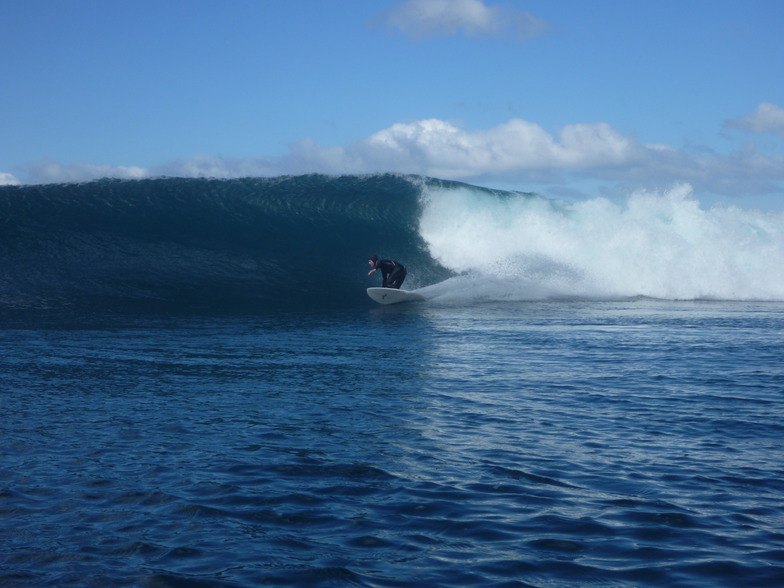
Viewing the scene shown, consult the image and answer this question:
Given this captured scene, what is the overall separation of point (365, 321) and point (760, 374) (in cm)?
889

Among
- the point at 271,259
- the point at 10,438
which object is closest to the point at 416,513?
the point at 10,438

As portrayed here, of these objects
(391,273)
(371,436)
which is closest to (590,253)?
(391,273)

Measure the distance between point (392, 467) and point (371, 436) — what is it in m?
1.03

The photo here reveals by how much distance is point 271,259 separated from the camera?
2412 centimetres

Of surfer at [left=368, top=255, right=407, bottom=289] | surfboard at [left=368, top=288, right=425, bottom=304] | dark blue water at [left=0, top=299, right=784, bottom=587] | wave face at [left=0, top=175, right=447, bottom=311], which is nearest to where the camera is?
dark blue water at [left=0, top=299, right=784, bottom=587]

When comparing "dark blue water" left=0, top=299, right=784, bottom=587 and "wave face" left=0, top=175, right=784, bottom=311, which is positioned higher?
"wave face" left=0, top=175, right=784, bottom=311

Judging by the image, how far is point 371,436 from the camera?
726 centimetres

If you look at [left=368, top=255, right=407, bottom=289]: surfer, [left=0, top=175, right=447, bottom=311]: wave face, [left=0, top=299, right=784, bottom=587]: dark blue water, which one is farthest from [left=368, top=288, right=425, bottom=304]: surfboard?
[left=0, top=299, right=784, bottom=587]: dark blue water

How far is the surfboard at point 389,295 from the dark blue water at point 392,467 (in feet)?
28.4

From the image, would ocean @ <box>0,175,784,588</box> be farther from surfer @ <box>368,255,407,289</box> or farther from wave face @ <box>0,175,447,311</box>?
surfer @ <box>368,255,407,289</box>

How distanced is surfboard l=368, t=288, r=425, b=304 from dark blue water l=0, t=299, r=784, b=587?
8645 millimetres

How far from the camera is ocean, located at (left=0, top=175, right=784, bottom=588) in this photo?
4.55 m

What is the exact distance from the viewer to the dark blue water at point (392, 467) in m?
4.47

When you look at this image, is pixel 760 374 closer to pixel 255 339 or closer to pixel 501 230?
pixel 255 339
